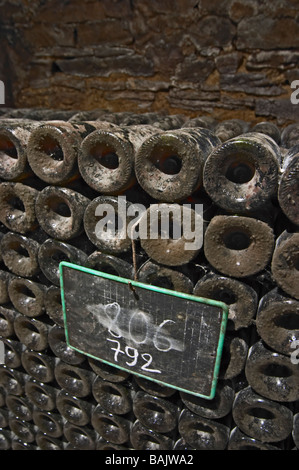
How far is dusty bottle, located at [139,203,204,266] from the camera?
1.05 m

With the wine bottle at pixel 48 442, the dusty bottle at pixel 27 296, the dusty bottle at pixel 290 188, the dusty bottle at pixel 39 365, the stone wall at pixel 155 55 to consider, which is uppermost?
the stone wall at pixel 155 55

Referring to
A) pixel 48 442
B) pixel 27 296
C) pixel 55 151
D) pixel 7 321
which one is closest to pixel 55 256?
pixel 27 296

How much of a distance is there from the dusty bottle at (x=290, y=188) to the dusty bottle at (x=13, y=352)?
1426 mm

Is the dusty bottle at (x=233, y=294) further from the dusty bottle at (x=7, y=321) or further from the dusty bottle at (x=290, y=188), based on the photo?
the dusty bottle at (x=7, y=321)

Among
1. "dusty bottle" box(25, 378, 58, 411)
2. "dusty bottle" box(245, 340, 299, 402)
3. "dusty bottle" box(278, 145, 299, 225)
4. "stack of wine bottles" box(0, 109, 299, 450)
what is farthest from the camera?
"dusty bottle" box(25, 378, 58, 411)

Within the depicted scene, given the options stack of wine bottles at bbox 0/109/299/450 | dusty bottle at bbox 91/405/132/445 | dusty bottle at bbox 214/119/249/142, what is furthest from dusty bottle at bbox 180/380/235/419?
dusty bottle at bbox 214/119/249/142

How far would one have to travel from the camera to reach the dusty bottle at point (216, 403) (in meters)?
1.25

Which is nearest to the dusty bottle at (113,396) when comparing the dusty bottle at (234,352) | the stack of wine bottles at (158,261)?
the stack of wine bottles at (158,261)

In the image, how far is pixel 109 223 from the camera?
1213mm

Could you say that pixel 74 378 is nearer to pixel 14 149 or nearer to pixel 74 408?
pixel 74 408

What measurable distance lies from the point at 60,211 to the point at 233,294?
72 cm

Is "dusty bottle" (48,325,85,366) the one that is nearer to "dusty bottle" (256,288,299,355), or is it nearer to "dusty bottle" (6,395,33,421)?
"dusty bottle" (6,395,33,421)

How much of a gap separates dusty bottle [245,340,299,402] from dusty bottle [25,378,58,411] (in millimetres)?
1017
